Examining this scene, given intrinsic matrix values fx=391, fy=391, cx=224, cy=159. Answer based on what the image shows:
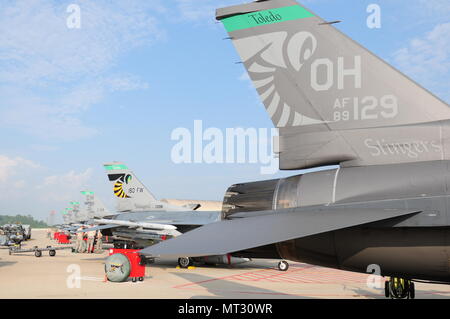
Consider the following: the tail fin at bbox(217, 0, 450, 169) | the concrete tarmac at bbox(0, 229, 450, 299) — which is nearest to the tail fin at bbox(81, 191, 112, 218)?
the concrete tarmac at bbox(0, 229, 450, 299)

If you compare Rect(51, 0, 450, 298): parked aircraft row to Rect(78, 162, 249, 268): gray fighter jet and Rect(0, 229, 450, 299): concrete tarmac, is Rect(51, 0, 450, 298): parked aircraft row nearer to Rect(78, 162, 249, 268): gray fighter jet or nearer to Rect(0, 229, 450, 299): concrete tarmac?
Rect(0, 229, 450, 299): concrete tarmac

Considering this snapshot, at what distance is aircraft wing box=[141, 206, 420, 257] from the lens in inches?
123

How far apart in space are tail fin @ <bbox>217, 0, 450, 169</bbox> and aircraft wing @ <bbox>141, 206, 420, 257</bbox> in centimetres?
87

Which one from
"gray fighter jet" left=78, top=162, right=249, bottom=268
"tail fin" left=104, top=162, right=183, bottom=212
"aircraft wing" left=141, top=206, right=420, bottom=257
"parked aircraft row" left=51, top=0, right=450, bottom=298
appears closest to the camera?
"aircraft wing" left=141, top=206, right=420, bottom=257

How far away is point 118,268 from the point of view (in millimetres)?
12398

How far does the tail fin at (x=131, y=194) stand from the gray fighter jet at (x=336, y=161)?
70.2 feet

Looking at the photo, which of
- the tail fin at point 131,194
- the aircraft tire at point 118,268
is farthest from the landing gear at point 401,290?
the tail fin at point 131,194

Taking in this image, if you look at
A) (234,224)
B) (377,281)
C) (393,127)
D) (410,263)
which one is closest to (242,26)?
(393,127)

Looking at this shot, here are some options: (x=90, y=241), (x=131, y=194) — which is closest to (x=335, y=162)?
(x=131, y=194)

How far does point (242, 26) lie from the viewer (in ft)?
16.7

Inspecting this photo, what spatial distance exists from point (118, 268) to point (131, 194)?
1493cm

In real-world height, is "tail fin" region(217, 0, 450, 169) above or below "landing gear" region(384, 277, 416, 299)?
above

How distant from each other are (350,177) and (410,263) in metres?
1.00

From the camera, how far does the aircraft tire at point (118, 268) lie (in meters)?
12.4
